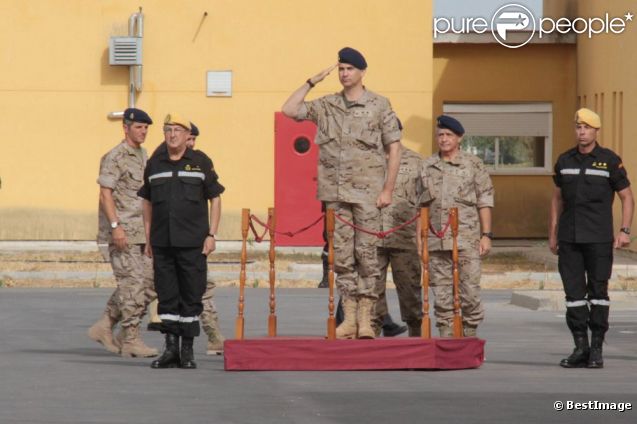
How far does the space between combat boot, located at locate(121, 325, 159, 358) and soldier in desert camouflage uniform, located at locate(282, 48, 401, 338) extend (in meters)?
1.88

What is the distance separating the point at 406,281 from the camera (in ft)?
48.8

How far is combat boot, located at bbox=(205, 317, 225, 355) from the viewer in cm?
1506

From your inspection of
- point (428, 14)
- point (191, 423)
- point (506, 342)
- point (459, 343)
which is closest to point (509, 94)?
point (428, 14)

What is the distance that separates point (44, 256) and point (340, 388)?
58.8 ft

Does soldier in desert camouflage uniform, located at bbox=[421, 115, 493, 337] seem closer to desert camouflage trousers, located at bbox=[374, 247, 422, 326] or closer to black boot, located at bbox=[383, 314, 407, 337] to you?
desert camouflage trousers, located at bbox=[374, 247, 422, 326]

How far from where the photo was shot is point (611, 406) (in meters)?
11.4

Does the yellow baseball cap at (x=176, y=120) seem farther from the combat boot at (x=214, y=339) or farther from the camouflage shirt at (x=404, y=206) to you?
the combat boot at (x=214, y=339)

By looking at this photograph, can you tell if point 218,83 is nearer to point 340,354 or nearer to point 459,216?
point 459,216

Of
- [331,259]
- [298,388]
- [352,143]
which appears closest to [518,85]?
[352,143]

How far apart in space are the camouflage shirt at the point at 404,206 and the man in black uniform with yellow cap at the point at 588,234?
1.18m

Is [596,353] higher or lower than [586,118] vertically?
lower

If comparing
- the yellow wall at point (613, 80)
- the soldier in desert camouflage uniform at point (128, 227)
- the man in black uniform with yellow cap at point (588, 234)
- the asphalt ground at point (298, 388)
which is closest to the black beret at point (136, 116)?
the soldier in desert camouflage uniform at point (128, 227)

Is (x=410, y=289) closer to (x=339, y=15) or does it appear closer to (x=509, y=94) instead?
(x=339, y=15)

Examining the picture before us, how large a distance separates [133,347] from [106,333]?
0.47 meters
